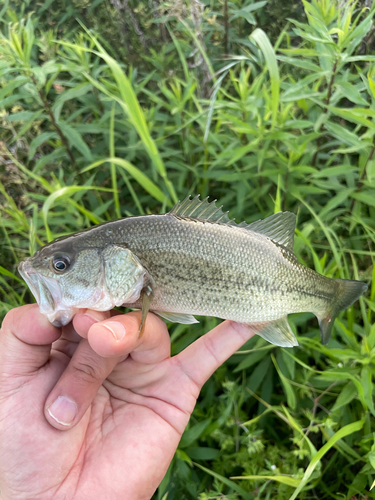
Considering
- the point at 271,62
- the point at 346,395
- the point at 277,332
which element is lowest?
the point at 346,395

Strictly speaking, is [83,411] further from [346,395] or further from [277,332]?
[346,395]

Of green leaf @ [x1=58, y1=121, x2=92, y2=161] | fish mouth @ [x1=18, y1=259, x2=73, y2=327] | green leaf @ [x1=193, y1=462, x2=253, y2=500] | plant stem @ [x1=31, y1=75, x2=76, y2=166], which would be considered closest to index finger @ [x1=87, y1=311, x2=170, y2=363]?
fish mouth @ [x1=18, y1=259, x2=73, y2=327]

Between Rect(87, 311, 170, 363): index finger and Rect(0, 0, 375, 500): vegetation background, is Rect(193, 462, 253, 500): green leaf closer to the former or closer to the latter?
Rect(0, 0, 375, 500): vegetation background

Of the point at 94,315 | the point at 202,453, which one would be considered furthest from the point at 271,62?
the point at 202,453

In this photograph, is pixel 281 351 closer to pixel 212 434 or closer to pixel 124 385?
pixel 212 434

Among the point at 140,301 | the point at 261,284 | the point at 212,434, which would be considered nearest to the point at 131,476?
the point at 212,434
